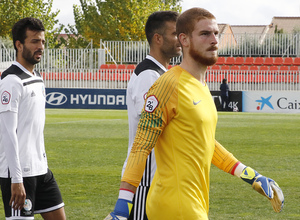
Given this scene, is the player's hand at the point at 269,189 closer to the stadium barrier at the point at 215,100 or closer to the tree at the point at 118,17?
the stadium barrier at the point at 215,100

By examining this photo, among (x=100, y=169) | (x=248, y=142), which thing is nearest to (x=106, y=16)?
(x=248, y=142)

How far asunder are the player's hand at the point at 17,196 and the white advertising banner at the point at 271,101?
24.0 m

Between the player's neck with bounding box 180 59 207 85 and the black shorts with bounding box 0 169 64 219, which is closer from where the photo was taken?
the player's neck with bounding box 180 59 207 85

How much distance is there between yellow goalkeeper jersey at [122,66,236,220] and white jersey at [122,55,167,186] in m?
0.91

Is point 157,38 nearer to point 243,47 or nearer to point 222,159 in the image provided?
point 222,159

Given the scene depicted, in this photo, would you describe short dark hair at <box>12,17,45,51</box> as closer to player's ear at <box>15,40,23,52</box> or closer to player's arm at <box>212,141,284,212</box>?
player's ear at <box>15,40,23,52</box>

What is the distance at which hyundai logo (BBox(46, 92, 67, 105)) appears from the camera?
97.2 feet

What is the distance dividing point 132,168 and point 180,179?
262 mm

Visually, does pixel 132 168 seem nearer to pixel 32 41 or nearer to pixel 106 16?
pixel 32 41

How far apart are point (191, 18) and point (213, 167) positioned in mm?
A: 7836

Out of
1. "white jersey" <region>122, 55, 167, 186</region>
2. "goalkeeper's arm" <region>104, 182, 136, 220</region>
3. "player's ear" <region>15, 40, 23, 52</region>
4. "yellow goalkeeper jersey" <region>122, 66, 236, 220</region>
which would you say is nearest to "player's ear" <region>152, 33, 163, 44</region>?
"white jersey" <region>122, 55, 167, 186</region>

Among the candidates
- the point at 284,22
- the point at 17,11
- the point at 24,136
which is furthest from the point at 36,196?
the point at 284,22

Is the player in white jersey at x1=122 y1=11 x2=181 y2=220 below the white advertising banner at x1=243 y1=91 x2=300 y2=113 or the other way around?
the other way around

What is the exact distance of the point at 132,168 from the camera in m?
2.82
